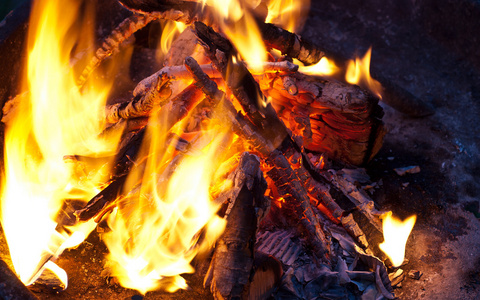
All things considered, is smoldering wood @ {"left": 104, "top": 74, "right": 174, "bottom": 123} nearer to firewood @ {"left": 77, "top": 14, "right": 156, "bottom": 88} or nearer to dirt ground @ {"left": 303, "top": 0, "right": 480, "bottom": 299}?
firewood @ {"left": 77, "top": 14, "right": 156, "bottom": 88}

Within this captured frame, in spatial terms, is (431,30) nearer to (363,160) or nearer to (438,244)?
(363,160)

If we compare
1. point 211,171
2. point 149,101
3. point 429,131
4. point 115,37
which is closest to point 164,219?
point 211,171

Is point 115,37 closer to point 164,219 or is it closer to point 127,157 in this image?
point 127,157

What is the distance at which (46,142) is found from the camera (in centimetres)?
387

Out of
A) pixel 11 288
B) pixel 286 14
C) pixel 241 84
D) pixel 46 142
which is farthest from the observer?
pixel 286 14

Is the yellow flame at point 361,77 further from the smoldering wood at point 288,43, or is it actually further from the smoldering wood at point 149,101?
the smoldering wood at point 149,101

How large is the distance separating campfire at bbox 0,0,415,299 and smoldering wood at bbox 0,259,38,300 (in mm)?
573

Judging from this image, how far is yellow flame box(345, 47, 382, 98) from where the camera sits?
13.9 ft

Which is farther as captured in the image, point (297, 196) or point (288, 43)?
point (288, 43)

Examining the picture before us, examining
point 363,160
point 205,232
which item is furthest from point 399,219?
point 205,232

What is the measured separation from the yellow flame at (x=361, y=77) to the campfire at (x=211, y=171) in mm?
91

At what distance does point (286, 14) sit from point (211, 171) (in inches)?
116

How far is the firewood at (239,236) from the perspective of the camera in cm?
262

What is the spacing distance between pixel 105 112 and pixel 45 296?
1.77m
